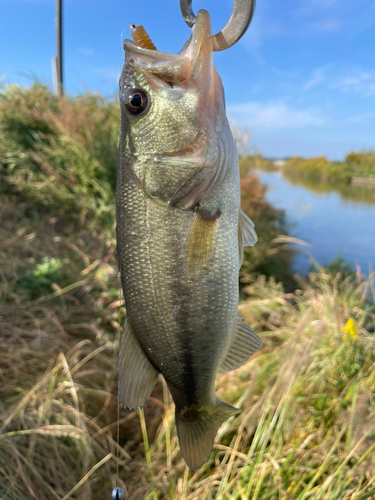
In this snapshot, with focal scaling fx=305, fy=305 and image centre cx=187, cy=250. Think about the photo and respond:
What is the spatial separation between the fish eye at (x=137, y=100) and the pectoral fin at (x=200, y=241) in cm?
40

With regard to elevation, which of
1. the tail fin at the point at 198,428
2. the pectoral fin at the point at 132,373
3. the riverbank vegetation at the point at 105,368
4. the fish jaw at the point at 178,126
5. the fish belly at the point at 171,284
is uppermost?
the fish jaw at the point at 178,126

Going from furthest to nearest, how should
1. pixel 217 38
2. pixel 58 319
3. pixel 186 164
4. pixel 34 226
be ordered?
pixel 34 226
pixel 58 319
pixel 186 164
pixel 217 38

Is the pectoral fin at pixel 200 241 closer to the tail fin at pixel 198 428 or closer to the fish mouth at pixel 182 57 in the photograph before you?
the fish mouth at pixel 182 57

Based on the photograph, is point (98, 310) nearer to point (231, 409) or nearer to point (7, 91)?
point (231, 409)

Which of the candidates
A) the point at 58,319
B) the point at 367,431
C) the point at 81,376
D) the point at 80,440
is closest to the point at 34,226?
the point at 58,319

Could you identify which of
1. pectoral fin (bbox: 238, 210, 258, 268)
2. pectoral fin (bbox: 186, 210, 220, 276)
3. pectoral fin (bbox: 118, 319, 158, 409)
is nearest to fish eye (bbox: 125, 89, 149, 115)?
pectoral fin (bbox: 186, 210, 220, 276)

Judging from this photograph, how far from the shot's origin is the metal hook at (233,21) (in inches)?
31.3

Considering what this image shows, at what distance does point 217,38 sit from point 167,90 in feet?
0.68

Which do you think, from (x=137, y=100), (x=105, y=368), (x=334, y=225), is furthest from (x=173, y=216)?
(x=334, y=225)

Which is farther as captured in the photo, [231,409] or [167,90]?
[231,409]

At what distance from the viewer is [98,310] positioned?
3607mm

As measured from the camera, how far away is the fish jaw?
37.9 inches

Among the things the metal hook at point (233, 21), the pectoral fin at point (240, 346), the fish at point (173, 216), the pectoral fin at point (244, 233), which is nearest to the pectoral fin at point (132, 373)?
the fish at point (173, 216)

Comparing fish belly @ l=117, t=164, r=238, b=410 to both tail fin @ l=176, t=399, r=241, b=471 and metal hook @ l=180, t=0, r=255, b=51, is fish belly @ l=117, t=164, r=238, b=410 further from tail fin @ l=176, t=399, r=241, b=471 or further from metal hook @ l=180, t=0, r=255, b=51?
metal hook @ l=180, t=0, r=255, b=51
